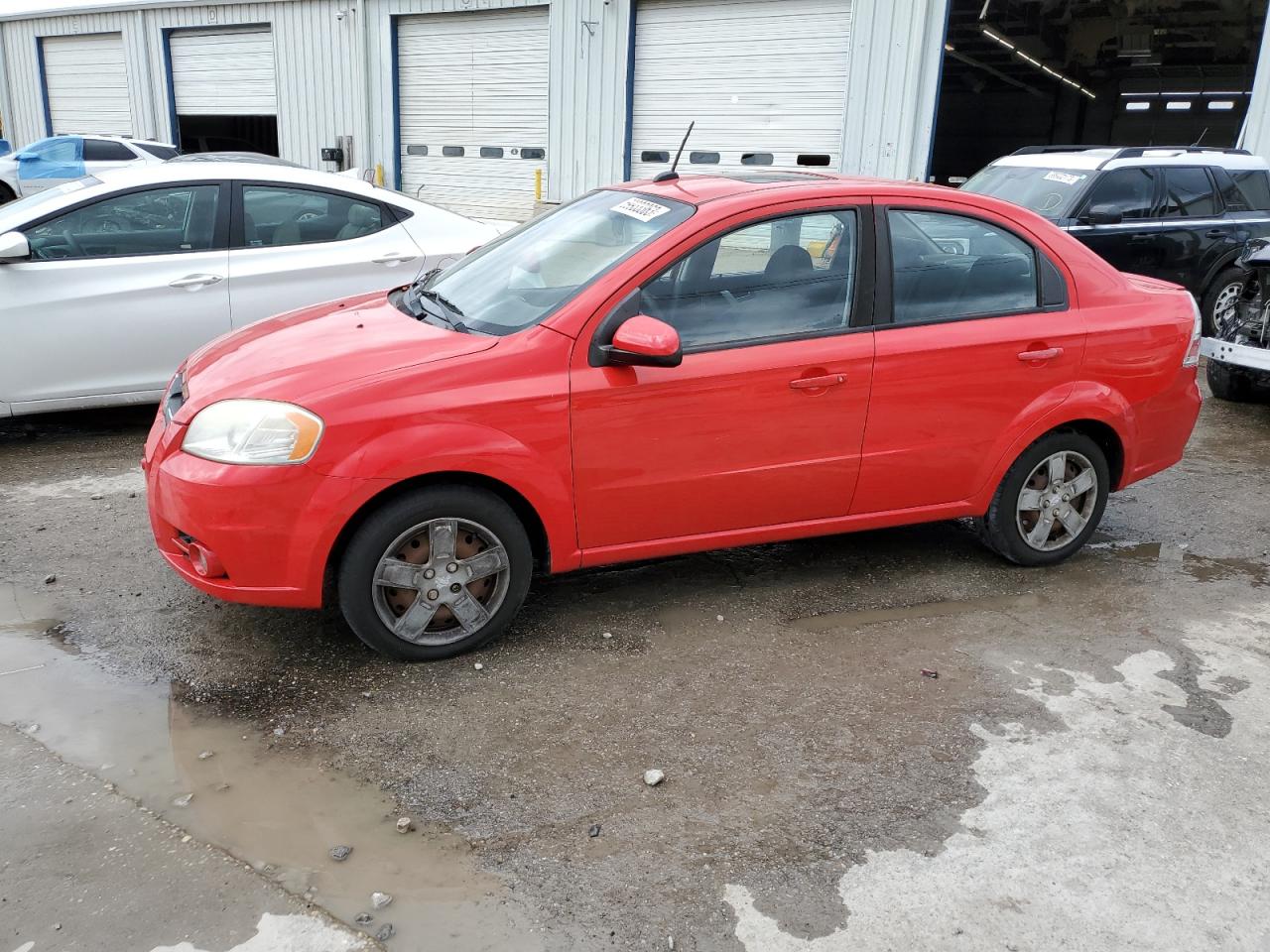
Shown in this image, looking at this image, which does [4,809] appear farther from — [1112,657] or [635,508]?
[1112,657]

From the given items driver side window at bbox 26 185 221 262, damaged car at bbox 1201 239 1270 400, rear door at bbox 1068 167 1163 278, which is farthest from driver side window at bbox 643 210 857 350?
rear door at bbox 1068 167 1163 278

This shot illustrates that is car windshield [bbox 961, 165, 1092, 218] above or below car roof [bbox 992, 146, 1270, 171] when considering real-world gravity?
below

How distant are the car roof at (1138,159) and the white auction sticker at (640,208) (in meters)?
6.49

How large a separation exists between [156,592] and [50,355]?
230 centimetres

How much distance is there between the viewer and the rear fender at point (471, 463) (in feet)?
11.4

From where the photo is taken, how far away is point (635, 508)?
390cm

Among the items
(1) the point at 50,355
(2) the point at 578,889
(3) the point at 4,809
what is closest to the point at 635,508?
(2) the point at 578,889

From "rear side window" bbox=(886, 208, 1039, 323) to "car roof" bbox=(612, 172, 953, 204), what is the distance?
0.46ft

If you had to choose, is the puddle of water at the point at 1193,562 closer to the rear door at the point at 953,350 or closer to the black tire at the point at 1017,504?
the black tire at the point at 1017,504

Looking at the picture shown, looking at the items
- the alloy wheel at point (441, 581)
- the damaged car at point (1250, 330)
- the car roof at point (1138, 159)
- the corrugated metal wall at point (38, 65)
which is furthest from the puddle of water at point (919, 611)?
the corrugated metal wall at point (38, 65)

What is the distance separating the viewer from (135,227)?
6113 millimetres

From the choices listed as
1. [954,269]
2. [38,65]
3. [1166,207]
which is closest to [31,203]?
[954,269]

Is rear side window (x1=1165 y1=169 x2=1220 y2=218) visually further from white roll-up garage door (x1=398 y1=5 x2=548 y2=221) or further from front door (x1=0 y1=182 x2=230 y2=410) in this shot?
white roll-up garage door (x1=398 y1=5 x2=548 y2=221)

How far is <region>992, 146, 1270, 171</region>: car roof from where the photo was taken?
30.3ft
